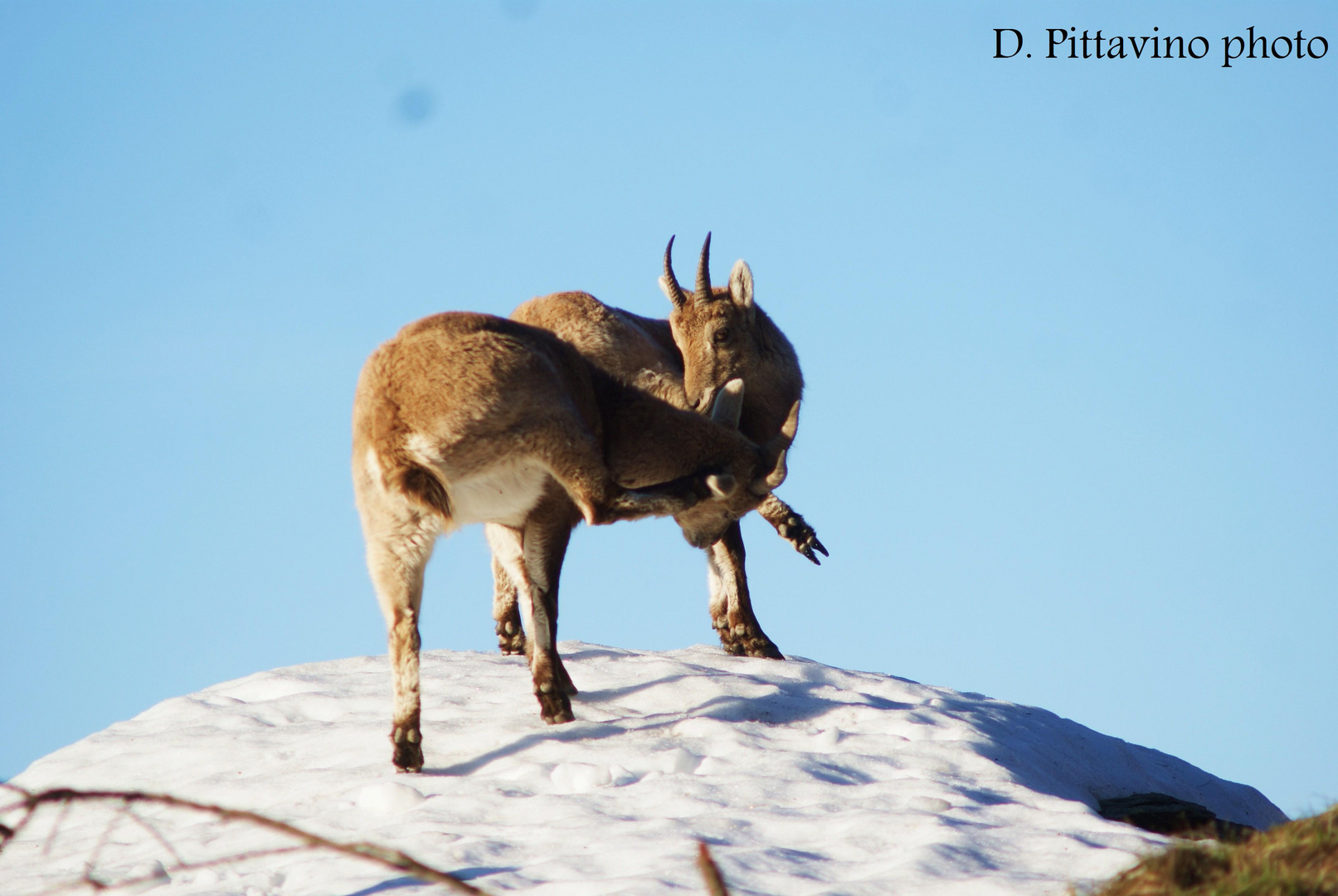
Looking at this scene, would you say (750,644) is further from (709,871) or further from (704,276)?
(709,871)

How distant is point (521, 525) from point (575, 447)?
3.22 feet

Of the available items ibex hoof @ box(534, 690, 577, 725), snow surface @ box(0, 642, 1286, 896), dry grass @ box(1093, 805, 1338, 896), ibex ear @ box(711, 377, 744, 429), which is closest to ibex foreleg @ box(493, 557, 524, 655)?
snow surface @ box(0, 642, 1286, 896)

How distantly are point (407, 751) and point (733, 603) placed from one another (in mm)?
4470

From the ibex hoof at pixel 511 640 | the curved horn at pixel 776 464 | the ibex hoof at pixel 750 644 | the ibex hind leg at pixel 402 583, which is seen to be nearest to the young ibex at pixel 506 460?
the ibex hind leg at pixel 402 583

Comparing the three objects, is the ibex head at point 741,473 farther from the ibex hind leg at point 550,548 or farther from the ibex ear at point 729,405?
the ibex hind leg at point 550,548

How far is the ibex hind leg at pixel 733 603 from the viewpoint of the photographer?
11328 mm

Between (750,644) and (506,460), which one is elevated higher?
(506,460)

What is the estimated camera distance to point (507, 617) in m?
11.2

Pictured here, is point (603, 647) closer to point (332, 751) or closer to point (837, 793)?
point (332, 751)

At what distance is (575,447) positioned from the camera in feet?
26.2

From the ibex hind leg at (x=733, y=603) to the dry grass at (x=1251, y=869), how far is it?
23.5 ft

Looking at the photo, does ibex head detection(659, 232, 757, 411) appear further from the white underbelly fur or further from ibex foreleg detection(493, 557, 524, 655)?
the white underbelly fur

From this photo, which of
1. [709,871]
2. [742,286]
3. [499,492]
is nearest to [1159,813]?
[499,492]

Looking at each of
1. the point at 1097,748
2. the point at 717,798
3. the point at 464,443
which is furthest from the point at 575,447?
the point at 1097,748
